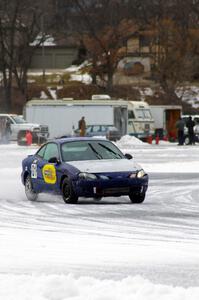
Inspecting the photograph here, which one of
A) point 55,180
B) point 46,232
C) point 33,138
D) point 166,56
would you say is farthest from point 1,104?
point 46,232

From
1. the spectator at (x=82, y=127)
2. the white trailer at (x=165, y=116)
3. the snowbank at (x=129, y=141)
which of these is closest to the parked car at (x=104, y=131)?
the snowbank at (x=129, y=141)

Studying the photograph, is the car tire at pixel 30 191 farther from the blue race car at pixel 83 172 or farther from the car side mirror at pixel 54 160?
the car side mirror at pixel 54 160

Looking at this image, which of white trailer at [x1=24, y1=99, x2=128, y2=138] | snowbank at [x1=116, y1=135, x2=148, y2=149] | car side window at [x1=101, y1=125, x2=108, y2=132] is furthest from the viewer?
white trailer at [x1=24, y1=99, x2=128, y2=138]

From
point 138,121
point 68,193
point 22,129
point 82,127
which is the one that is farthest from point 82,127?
point 68,193

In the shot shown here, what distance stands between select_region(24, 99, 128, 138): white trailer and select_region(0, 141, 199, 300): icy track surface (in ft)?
118

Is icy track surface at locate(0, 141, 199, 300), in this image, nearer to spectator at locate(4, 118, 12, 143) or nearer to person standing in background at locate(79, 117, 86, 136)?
person standing in background at locate(79, 117, 86, 136)

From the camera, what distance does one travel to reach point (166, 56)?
88750mm

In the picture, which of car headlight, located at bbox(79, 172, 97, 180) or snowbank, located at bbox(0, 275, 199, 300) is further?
car headlight, located at bbox(79, 172, 97, 180)

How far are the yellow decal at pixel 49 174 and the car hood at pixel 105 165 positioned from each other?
1.51 ft

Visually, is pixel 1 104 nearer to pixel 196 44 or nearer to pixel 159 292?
pixel 196 44

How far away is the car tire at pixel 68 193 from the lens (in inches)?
784

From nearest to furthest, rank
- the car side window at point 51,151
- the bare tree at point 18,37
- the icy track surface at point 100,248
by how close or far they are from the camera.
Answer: the icy track surface at point 100,248
the car side window at point 51,151
the bare tree at point 18,37

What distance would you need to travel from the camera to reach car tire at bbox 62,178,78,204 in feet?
65.4

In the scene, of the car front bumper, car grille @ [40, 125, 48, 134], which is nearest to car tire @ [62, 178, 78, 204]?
the car front bumper
